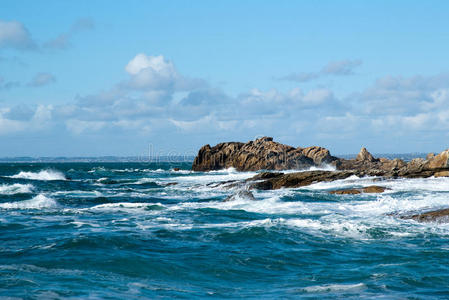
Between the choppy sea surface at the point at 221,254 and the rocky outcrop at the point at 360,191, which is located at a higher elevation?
the rocky outcrop at the point at 360,191

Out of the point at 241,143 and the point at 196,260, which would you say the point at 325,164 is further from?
the point at 196,260

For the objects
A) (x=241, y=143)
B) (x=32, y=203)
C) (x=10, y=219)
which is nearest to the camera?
(x=10, y=219)

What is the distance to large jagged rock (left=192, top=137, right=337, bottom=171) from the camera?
86938mm

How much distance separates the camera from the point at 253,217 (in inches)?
837

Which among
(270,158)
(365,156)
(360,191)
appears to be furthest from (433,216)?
(365,156)

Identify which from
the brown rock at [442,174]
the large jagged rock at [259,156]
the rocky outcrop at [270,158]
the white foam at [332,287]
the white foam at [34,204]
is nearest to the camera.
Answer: the white foam at [332,287]

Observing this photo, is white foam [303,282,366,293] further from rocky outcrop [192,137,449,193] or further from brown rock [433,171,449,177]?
rocky outcrop [192,137,449,193]

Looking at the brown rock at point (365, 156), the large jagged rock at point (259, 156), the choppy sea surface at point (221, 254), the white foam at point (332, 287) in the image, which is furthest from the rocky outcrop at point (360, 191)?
the brown rock at point (365, 156)

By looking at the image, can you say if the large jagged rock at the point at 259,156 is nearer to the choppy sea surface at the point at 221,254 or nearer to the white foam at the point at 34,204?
the white foam at the point at 34,204

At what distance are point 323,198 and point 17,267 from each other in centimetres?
2064

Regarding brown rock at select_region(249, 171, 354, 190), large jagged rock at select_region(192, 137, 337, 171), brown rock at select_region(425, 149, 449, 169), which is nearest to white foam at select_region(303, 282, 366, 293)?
brown rock at select_region(249, 171, 354, 190)

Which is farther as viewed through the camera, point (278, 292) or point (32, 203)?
point (32, 203)

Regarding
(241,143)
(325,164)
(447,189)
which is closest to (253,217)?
(447,189)

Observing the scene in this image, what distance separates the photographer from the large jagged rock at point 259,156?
8694 centimetres
